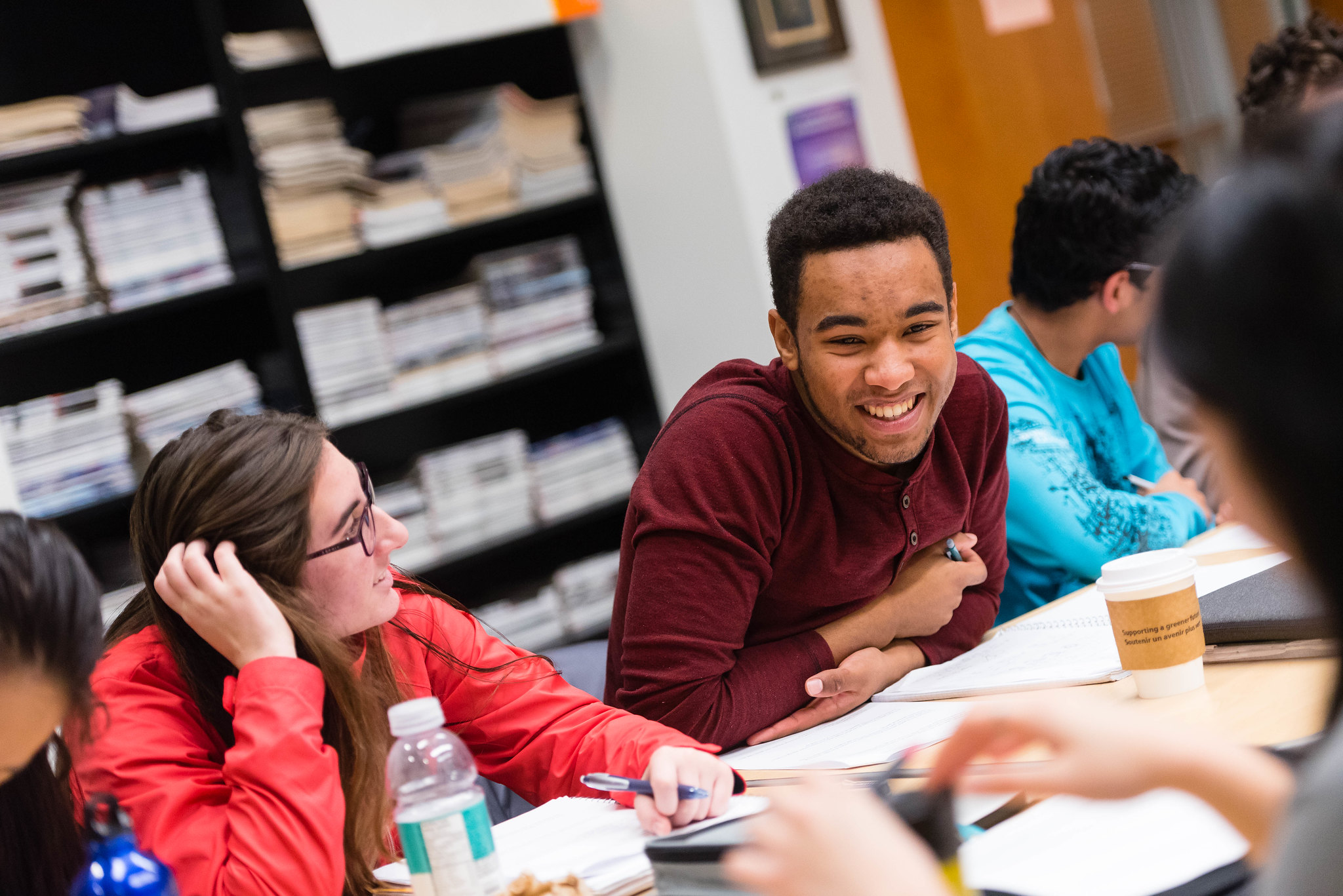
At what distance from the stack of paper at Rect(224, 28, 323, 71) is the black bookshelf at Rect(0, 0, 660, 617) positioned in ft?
0.11

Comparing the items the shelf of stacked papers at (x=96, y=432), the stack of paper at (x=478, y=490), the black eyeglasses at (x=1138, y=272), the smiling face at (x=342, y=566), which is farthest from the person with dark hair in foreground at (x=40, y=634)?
the stack of paper at (x=478, y=490)

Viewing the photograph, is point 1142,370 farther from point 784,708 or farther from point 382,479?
point 382,479

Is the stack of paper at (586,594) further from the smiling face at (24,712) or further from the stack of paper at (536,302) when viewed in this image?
the smiling face at (24,712)

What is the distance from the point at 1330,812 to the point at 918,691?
0.98 m

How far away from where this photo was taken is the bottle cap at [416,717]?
94 centimetres

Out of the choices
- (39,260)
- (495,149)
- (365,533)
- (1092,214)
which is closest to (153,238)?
(39,260)

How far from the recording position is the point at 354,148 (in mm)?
3230

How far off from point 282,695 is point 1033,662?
2.83 feet

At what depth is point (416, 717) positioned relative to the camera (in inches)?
36.9

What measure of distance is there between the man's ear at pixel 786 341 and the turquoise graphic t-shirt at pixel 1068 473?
0.53m

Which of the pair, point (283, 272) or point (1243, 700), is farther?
point (283, 272)

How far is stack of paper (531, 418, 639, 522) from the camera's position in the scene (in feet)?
10.7

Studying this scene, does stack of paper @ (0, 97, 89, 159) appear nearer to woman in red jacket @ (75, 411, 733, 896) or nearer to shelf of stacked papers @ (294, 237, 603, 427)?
shelf of stacked papers @ (294, 237, 603, 427)

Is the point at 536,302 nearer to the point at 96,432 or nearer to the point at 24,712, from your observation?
the point at 96,432
